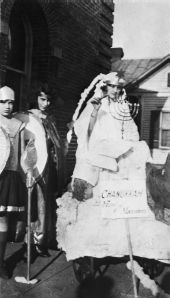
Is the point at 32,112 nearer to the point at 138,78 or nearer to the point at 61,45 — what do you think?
the point at 61,45

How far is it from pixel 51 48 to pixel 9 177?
10.7 feet

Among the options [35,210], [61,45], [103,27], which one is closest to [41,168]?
[35,210]

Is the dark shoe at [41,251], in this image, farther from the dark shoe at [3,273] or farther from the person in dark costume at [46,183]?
the dark shoe at [3,273]

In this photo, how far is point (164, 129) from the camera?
65.1 ft

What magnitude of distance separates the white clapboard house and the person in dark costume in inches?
594

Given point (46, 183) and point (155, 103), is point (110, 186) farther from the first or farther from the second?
point (155, 103)

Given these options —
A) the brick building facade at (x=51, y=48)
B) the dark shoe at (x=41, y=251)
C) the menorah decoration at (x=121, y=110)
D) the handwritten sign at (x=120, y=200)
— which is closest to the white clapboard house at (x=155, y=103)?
the brick building facade at (x=51, y=48)

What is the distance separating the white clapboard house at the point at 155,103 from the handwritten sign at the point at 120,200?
16284 millimetres

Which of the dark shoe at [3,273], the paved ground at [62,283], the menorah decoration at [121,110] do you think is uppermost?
the menorah decoration at [121,110]

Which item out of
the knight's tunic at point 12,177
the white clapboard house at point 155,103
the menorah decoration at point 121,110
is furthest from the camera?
the white clapboard house at point 155,103

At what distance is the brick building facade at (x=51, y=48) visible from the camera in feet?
19.9

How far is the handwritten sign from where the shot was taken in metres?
3.42

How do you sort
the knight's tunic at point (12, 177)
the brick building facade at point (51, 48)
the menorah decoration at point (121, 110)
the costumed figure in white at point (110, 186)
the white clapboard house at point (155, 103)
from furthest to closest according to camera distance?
the white clapboard house at point (155, 103), the brick building facade at point (51, 48), the menorah decoration at point (121, 110), the knight's tunic at point (12, 177), the costumed figure in white at point (110, 186)

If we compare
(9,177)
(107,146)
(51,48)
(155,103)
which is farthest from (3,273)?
(155,103)
